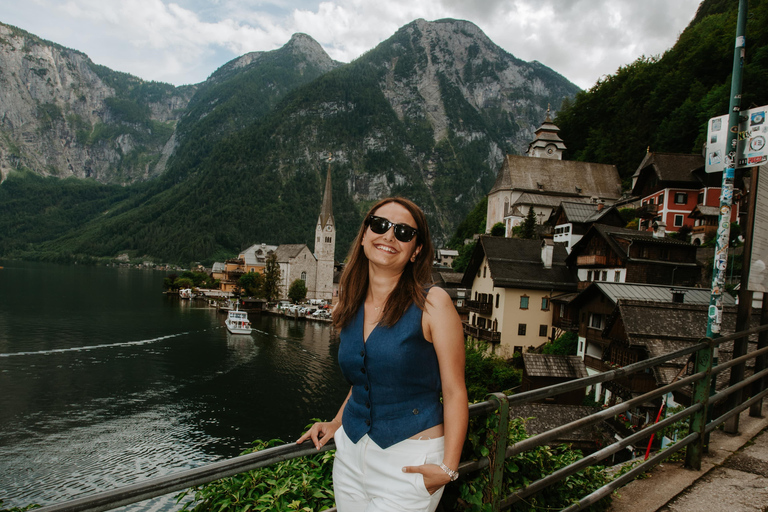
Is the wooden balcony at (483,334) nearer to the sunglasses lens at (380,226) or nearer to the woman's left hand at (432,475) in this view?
the sunglasses lens at (380,226)

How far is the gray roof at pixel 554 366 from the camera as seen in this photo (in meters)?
22.3

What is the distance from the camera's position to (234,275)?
97.2m

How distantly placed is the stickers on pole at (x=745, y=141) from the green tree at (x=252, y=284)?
257ft

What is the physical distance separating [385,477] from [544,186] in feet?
208

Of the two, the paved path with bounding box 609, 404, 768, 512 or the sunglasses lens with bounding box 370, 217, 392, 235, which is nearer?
the sunglasses lens with bounding box 370, 217, 392, 235

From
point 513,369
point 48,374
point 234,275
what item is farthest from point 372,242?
point 234,275

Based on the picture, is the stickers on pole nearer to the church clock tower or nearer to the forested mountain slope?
the forested mountain slope

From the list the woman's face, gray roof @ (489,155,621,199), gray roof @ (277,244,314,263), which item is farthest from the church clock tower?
the woman's face

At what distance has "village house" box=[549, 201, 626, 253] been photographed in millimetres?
36156

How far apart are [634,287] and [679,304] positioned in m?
4.97

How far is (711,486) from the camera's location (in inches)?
156

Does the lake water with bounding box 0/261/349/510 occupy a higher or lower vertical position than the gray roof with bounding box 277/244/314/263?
lower

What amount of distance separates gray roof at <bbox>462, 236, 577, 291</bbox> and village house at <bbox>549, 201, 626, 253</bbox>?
2184 mm

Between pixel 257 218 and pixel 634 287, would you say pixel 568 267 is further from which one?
pixel 257 218
